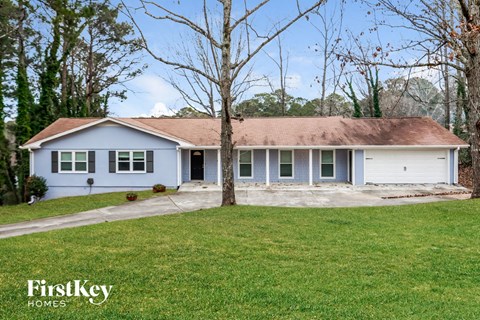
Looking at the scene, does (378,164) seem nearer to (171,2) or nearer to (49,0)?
(171,2)

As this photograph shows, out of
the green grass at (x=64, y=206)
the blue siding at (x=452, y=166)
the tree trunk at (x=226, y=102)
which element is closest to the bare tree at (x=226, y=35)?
the tree trunk at (x=226, y=102)

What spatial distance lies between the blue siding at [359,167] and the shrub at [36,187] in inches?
667

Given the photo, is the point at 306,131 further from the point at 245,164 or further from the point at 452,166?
the point at 452,166

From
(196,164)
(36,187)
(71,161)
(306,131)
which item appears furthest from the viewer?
(306,131)

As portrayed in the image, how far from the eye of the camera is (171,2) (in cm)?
1300

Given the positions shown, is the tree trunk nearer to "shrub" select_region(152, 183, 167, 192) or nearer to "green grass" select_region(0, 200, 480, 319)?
"green grass" select_region(0, 200, 480, 319)

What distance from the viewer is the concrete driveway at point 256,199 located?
12.4 metres

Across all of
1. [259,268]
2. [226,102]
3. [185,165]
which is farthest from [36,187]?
[259,268]

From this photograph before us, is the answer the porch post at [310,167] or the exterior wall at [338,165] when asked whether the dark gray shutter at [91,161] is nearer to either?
the porch post at [310,167]

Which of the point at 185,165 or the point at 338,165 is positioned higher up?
the point at 185,165

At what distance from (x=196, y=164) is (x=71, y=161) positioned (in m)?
6.95

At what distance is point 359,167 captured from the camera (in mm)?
21281

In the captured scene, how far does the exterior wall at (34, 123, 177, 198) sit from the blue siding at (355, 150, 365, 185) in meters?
10.1

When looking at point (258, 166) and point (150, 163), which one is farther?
point (258, 166)
